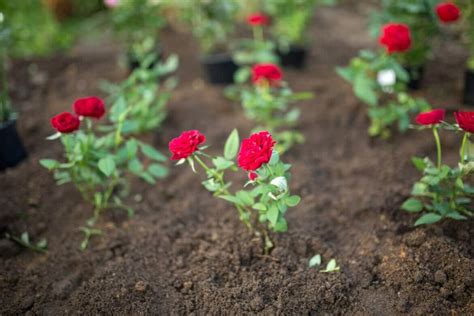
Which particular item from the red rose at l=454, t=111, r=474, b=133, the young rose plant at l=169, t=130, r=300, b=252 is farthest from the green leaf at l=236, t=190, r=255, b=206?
the red rose at l=454, t=111, r=474, b=133

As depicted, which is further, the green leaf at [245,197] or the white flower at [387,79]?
the white flower at [387,79]

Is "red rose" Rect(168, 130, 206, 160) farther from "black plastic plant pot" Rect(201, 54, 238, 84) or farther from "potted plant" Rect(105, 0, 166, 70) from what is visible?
"black plastic plant pot" Rect(201, 54, 238, 84)

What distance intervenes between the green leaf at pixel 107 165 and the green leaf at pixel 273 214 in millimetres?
767

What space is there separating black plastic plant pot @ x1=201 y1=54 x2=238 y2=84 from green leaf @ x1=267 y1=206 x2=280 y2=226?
2.17 metres

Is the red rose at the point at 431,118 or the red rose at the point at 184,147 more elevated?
the red rose at the point at 184,147

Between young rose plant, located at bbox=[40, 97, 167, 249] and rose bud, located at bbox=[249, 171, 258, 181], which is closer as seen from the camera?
rose bud, located at bbox=[249, 171, 258, 181]

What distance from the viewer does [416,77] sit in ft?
10.2

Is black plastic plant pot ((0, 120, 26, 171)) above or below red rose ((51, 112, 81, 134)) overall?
below

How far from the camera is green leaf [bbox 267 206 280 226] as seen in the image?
1.70m

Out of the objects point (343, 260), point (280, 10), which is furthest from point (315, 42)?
point (343, 260)

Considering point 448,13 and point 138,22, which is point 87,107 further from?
point 448,13

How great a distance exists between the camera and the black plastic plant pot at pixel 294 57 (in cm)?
388

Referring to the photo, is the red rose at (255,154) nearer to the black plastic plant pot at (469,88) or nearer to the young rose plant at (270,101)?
the young rose plant at (270,101)

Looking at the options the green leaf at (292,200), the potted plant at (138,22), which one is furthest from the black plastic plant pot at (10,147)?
the green leaf at (292,200)
